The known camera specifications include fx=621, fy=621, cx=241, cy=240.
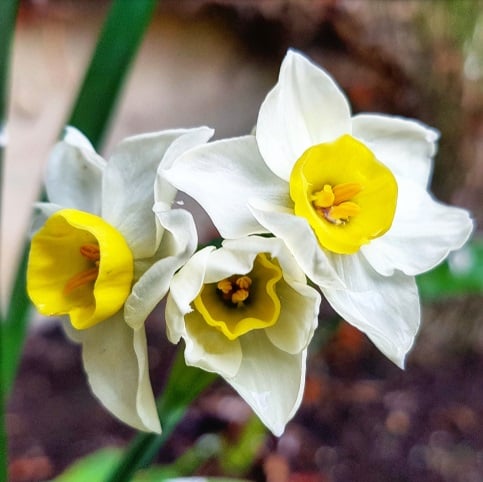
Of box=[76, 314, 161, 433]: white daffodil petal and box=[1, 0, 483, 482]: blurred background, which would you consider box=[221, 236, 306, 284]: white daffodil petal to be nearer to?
box=[76, 314, 161, 433]: white daffodil petal

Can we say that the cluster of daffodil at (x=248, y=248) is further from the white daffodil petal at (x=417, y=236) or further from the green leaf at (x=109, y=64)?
the green leaf at (x=109, y=64)

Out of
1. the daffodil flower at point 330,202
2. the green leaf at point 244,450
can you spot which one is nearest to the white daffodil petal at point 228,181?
the daffodil flower at point 330,202

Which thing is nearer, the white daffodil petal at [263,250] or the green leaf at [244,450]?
the white daffodil petal at [263,250]

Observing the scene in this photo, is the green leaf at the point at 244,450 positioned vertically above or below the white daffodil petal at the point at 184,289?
below

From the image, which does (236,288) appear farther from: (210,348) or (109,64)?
(109,64)

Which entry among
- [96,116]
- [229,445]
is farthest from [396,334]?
[229,445]

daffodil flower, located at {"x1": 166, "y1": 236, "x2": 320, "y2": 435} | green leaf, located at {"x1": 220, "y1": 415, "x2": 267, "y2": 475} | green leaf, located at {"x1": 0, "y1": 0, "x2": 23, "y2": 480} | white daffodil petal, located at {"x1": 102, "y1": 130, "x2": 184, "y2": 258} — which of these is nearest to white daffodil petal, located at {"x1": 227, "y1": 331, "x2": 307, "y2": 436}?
daffodil flower, located at {"x1": 166, "y1": 236, "x2": 320, "y2": 435}
